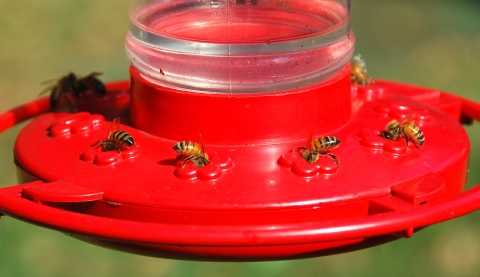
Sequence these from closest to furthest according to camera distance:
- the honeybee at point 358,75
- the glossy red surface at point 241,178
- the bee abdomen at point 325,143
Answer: the glossy red surface at point 241,178
the bee abdomen at point 325,143
the honeybee at point 358,75

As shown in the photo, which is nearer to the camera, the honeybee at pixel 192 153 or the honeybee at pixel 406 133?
the honeybee at pixel 192 153

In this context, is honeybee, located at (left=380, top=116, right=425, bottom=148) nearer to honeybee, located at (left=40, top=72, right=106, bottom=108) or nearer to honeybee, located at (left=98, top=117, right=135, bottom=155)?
honeybee, located at (left=98, top=117, right=135, bottom=155)

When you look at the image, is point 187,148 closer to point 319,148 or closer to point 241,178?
point 241,178

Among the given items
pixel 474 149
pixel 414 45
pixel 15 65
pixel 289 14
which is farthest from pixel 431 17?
pixel 289 14

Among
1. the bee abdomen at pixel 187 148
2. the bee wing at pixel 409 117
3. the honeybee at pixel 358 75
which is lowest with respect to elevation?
the honeybee at pixel 358 75

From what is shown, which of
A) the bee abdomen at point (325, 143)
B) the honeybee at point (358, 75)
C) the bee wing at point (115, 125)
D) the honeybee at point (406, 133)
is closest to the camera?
the bee abdomen at point (325, 143)

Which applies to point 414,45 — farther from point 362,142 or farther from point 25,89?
point 362,142

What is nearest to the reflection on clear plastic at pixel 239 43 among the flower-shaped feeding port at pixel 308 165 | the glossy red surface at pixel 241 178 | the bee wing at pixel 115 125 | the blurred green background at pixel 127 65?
the glossy red surface at pixel 241 178

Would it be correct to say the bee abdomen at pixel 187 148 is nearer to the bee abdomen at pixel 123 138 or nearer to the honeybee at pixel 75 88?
the bee abdomen at pixel 123 138
